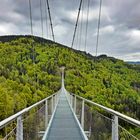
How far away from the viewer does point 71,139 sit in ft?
16.8

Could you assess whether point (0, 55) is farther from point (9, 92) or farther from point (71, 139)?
point (71, 139)

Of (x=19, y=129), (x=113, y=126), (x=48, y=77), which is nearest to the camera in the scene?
(x=19, y=129)

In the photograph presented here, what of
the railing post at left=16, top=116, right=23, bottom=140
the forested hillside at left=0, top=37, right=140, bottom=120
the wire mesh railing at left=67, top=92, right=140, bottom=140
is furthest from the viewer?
the forested hillside at left=0, top=37, right=140, bottom=120

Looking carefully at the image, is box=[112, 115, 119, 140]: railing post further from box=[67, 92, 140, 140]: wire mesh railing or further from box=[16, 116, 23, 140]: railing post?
box=[16, 116, 23, 140]: railing post

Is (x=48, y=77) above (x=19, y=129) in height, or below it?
above

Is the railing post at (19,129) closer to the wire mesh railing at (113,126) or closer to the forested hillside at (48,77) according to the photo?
the wire mesh railing at (113,126)

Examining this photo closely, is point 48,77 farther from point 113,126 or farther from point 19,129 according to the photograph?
point 19,129

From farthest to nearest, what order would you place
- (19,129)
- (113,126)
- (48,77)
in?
(48,77) < (113,126) < (19,129)

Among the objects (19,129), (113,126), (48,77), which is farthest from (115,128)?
(48,77)

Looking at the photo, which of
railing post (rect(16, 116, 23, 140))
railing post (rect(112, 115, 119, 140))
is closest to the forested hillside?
railing post (rect(112, 115, 119, 140))

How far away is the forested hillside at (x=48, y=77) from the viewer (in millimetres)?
23788

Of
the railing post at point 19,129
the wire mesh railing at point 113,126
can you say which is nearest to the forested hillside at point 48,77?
the wire mesh railing at point 113,126

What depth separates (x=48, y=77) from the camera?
40.1m

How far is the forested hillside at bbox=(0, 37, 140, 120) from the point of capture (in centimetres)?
2379
